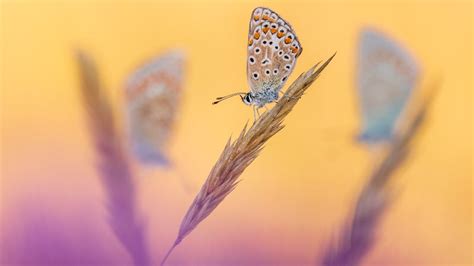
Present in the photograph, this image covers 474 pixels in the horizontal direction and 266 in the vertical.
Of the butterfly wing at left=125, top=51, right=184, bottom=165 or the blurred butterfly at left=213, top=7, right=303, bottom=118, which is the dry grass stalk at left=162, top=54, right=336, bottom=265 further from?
the butterfly wing at left=125, top=51, right=184, bottom=165

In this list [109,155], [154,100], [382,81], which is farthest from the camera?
[382,81]

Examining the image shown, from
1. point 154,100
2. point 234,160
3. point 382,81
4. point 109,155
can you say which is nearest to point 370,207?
point 234,160

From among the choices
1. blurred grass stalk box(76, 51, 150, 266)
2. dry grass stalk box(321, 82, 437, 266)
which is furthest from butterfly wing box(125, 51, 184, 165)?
dry grass stalk box(321, 82, 437, 266)

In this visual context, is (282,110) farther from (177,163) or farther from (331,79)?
(331,79)

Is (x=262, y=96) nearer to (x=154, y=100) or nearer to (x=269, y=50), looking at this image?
(x=269, y=50)

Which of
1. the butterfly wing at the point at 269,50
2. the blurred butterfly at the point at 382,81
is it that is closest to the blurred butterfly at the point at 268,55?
the butterfly wing at the point at 269,50

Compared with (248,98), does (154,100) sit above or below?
below

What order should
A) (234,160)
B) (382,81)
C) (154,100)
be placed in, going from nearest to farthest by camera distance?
1. (234,160)
2. (154,100)
3. (382,81)
